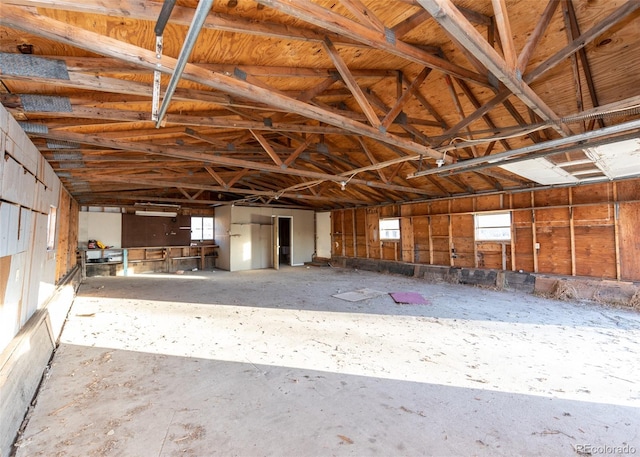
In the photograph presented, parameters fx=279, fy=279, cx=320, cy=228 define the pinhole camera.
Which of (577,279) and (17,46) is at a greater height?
(17,46)

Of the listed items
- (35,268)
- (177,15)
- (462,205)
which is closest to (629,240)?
(462,205)

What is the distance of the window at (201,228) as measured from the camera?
11.8 m

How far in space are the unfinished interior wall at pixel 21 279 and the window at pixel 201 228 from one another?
7.94m

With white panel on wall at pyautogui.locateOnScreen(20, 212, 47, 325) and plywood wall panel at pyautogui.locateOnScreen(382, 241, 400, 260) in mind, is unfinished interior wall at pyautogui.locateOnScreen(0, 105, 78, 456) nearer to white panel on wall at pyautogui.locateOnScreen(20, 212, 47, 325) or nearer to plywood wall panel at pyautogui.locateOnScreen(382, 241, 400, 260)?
white panel on wall at pyautogui.locateOnScreen(20, 212, 47, 325)

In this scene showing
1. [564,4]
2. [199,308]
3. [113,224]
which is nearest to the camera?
[564,4]

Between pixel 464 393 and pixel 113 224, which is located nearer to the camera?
pixel 464 393

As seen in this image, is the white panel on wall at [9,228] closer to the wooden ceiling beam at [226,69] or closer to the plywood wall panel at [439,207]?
the wooden ceiling beam at [226,69]

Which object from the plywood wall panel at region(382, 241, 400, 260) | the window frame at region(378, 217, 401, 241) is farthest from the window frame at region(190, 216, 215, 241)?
the plywood wall panel at region(382, 241, 400, 260)

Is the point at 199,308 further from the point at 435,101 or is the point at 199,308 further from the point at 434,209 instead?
the point at 434,209

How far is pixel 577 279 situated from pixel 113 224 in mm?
13745

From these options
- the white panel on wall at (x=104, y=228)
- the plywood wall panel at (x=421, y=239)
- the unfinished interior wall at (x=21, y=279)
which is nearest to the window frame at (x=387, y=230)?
the plywood wall panel at (x=421, y=239)

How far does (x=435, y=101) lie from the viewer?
179 inches

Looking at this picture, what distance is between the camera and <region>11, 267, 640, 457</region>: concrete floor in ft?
6.29

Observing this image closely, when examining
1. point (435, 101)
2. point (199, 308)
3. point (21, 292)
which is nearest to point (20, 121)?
point (21, 292)
